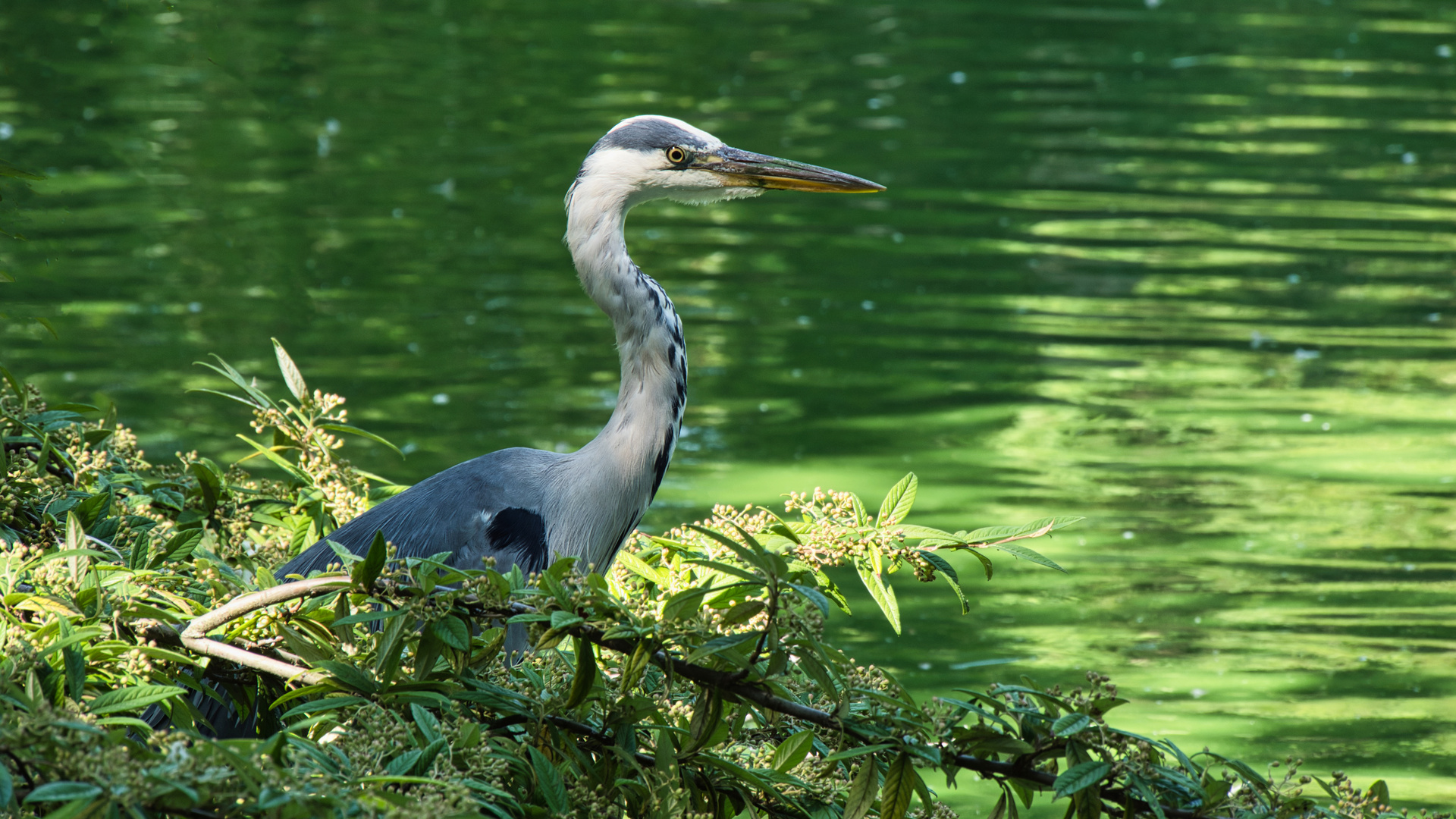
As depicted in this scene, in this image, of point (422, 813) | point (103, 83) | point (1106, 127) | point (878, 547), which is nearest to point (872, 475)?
point (878, 547)

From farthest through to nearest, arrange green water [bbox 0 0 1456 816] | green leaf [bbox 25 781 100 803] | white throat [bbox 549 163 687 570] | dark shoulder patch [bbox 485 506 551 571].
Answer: green water [bbox 0 0 1456 816] < white throat [bbox 549 163 687 570] < dark shoulder patch [bbox 485 506 551 571] < green leaf [bbox 25 781 100 803]

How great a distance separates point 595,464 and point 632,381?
210mm

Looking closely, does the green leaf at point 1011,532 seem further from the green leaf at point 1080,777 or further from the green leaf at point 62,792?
the green leaf at point 62,792

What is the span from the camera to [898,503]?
2625 mm

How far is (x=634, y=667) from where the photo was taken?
6.53 feet

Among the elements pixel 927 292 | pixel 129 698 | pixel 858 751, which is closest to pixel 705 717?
pixel 858 751

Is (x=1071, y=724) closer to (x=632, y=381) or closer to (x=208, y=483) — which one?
(x=632, y=381)

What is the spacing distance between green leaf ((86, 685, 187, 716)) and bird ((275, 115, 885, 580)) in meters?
1.28

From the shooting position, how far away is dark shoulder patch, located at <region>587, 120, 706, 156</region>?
3.53 metres

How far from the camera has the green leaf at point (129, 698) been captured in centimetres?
180

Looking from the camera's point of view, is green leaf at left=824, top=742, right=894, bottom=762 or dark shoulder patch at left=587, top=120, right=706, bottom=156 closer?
green leaf at left=824, top=742, right=894, bottom=762

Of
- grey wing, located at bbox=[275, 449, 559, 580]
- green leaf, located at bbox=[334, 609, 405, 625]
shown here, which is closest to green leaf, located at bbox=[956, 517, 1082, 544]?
green leaf, located at bbox=[334, 609, 405, 625]

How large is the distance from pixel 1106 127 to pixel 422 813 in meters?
11.9

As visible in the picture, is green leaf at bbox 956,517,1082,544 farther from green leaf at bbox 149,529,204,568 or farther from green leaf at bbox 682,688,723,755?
green leaf at bbox 149,529,204,568
